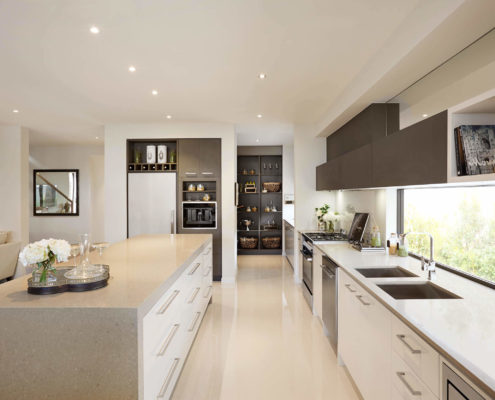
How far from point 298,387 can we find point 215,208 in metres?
3.47

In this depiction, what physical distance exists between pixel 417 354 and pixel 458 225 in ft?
4.47

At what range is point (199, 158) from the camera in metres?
5.48

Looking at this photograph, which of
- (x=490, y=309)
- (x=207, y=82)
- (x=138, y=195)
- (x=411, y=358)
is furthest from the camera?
(x=138, y=195)

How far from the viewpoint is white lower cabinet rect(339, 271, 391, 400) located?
5.69 ft

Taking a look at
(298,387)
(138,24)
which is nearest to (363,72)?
(138,24)

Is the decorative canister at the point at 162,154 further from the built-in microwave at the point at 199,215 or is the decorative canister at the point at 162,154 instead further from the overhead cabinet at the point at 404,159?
the overhead cabinet at the point at 404,159

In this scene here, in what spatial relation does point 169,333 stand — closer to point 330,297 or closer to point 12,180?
point 330,297

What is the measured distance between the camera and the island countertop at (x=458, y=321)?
41.4 inches

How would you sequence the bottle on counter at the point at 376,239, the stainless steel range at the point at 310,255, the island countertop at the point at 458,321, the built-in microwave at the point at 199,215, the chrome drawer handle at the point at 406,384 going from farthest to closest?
the built-in microwave at the point at 199,215 < the stainless steel range at the point at 310,255 < the bottle on counter at the point at 376,239 < the chrome drawer handle at the point at 406,384 < the island countertop at the point at 458,321

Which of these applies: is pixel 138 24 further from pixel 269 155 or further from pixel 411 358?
pixel 269 155

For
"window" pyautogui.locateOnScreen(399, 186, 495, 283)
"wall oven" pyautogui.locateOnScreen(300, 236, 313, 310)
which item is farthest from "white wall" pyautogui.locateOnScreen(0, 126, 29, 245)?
"window" pyautogui.locateOnScreen(399, 186, 495, 283)

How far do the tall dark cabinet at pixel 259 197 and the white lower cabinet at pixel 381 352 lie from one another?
5.21m

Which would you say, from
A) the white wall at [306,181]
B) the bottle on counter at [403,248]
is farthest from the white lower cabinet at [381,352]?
the white wall at [306,181]

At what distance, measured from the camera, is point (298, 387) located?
242 cm
